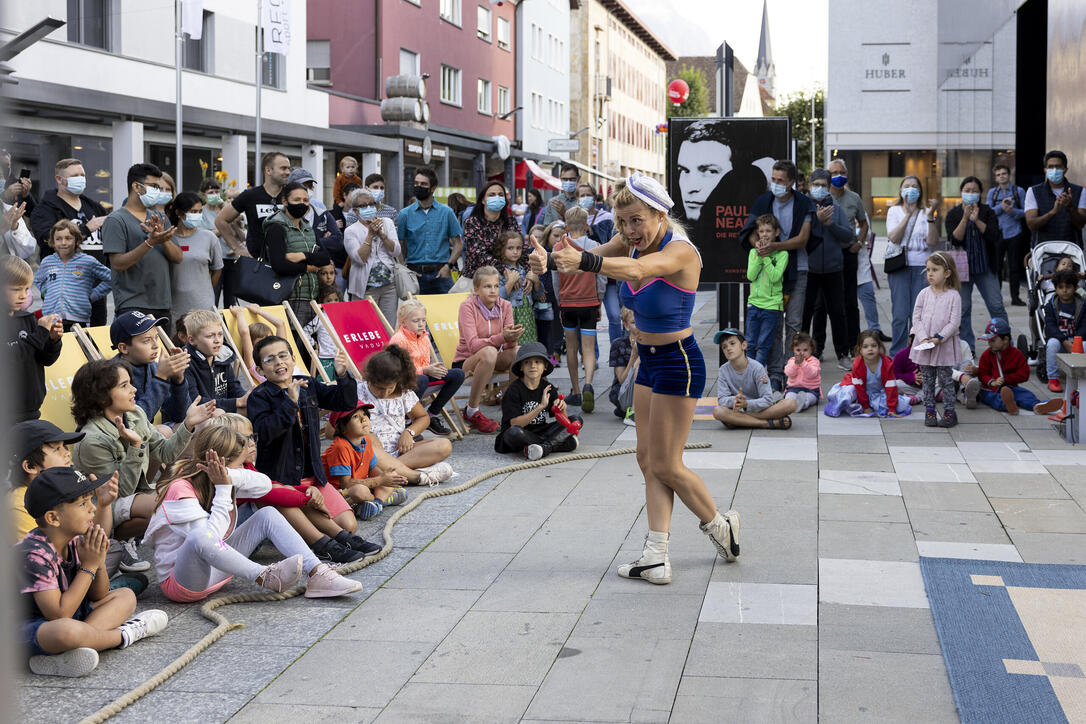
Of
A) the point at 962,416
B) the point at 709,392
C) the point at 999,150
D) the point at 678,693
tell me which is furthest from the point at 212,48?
the point at 678,693

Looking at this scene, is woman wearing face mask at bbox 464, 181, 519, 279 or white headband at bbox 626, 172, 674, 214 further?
woman wearing face mask at bbox 464, 181, 519, 279

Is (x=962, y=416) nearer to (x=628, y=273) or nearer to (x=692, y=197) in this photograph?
(x=692, y=197)

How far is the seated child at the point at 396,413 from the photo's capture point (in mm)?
8586

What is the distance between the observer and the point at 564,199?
53.3 feet

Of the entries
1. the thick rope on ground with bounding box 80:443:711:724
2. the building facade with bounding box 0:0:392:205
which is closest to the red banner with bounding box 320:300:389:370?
the thick rope on ground with bounding box 80:443:711:724

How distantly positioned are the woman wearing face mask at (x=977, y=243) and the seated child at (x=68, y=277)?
845cm

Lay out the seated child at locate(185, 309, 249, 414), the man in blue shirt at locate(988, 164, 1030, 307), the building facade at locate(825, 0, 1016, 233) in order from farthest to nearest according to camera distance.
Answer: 1. the building facade at locate(825, 0, 1016, 233)
2. the man in blue shirt at locate(988, 164, 1030, 307)
3. the seated child at locate(185, 309, 249, 414)

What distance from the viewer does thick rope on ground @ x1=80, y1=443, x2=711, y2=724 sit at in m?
4.39

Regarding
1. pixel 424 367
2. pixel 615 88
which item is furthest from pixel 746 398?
pixel 615 88

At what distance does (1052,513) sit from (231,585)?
464 cm

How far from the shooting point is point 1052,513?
289 inches

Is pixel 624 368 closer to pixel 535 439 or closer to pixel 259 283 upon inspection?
pixel 535 439

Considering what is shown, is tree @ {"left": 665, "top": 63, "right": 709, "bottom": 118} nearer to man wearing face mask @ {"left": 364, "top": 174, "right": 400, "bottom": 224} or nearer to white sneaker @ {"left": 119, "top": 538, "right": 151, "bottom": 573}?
man wearing face mask @ {"left": 364, "top": 174, "right": 400, "bottom": 224}

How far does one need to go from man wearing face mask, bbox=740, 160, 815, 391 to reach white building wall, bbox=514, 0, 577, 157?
41.6 m
